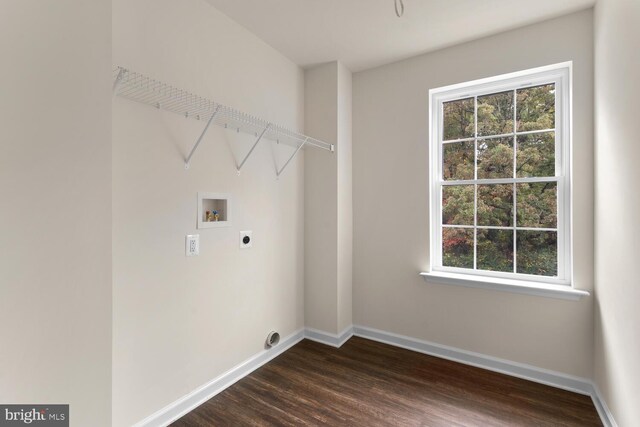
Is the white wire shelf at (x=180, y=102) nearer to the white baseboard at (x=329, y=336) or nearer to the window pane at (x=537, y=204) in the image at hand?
the white baseboard at (x=329, y=336)

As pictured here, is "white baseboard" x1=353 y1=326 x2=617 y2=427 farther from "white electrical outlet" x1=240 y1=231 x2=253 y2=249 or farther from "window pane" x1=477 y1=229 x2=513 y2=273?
"white electrical outlet" x1=240 y1=231 x2=253 y2=249

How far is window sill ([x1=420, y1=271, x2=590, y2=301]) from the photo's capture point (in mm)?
2004

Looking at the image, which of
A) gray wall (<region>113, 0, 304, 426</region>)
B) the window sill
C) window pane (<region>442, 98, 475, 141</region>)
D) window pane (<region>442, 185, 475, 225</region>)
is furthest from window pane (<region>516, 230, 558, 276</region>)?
gray wall (<region>113, 0, 304, 426</region>)

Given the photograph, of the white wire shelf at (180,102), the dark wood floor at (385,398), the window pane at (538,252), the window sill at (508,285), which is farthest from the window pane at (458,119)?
the dark wood floor at (385,398)

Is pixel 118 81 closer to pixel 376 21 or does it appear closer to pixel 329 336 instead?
pixel 376 21

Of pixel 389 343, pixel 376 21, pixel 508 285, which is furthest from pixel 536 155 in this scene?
pixel 389 343

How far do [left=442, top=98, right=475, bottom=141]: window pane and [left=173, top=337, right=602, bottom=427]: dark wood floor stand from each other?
6.16ft

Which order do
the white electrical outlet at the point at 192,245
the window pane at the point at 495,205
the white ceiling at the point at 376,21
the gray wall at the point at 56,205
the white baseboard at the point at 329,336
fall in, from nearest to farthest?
the gray wall at the point at 56,205 < the white electrical outlet at the point at 192,245 < the white ceiling at the point at 376,21 < the window pane at the point at 495,205 < the white baseboard at the point at 329,336

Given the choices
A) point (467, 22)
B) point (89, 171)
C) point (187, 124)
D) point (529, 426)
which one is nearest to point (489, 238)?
point (529, 426)

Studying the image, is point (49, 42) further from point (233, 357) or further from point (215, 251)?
point (233, 357)

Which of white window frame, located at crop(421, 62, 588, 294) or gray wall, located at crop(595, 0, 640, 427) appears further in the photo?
white window frame, located at crop(421, 62, 588, 294)

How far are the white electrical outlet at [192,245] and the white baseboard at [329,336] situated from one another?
1.44 m

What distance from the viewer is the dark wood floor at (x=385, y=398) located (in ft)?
5.69

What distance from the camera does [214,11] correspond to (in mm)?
1954
